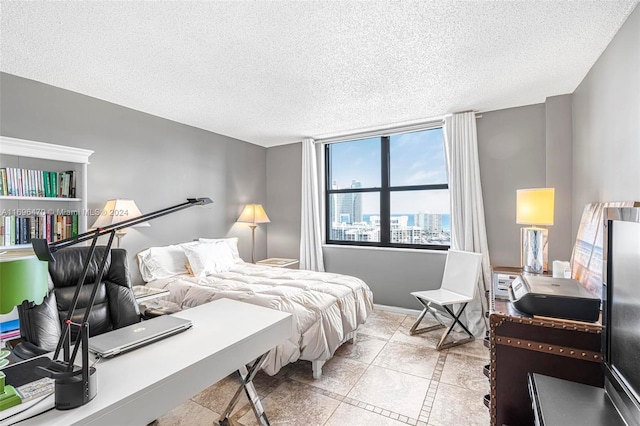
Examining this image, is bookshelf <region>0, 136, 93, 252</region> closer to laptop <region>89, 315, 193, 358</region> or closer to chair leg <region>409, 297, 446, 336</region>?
laptop <region>89, 315, 193, 358</region>

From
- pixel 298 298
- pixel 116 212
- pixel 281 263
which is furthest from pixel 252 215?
pixel 298 298

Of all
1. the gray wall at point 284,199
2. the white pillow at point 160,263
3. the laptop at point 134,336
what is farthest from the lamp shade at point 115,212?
the gray wall at point 284,199

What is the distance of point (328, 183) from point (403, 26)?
9.92 feet

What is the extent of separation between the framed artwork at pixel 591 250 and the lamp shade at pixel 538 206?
0.86 feet

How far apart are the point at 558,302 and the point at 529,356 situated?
290 millimetres

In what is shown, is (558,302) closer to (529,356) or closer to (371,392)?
(529,356)

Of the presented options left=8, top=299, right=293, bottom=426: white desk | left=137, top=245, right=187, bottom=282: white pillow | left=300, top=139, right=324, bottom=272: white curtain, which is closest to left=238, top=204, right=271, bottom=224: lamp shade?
left=300, top=139, right=324, bottom=272: white curtain

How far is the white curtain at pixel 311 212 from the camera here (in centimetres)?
456

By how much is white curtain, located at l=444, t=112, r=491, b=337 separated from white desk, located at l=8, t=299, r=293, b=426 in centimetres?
270

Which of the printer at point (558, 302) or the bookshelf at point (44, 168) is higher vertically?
the bookshelf at point (44, 168)

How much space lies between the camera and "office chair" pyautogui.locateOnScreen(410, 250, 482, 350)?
3.04m

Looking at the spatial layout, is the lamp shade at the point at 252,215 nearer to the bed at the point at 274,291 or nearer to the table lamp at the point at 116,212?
the bed at the point at 274,291

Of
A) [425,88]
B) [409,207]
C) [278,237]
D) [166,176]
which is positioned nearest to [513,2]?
[425,88]

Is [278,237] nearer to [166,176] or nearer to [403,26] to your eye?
[166,176]
